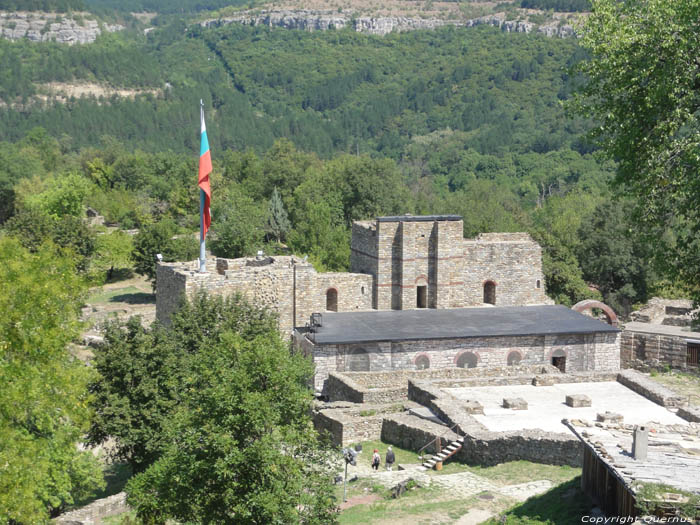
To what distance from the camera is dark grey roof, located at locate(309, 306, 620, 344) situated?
3688 cm

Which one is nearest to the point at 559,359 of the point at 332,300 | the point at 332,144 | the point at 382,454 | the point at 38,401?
the point at 332,300

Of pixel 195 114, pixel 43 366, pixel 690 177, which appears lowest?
pixel 43 366

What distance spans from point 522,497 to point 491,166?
341 feet

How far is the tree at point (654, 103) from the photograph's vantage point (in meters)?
19.8

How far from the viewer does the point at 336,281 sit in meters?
40.9

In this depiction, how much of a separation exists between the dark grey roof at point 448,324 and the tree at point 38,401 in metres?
10.3

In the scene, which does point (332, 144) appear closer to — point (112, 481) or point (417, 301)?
point (417, 301)

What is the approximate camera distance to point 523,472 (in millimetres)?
25391

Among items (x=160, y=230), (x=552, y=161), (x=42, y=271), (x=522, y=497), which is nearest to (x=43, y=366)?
(x=42, y=271)

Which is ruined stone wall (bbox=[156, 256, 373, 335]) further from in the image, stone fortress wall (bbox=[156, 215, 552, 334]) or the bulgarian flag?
the bulgarian flag

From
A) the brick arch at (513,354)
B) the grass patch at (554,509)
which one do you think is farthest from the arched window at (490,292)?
the grass patch at (554,509)

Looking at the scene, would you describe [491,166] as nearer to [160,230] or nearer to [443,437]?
[160,230]

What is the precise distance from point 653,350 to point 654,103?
850 inches

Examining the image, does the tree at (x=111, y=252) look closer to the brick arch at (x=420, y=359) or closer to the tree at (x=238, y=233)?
the tree at (x=238, y=233)
